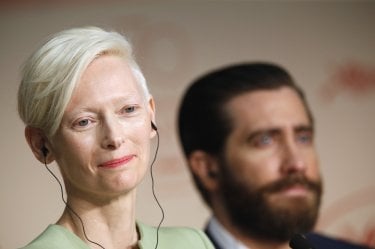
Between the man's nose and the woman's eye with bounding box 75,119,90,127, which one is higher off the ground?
A: the woman's eye with bounding box 75,119,90,127

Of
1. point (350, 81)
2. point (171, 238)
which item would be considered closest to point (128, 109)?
point (171, 238)

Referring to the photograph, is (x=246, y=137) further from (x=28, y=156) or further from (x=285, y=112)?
(x=28, y=156)

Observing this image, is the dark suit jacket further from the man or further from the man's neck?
the man's neck

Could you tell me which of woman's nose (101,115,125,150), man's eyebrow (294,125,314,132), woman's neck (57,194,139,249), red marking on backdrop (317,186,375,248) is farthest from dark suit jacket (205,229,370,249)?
woman's nose (101,115,125,150)

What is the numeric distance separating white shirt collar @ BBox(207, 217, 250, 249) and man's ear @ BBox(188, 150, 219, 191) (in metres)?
0.13

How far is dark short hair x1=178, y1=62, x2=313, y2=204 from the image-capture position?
2.46 meters

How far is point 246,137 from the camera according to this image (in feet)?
8.20

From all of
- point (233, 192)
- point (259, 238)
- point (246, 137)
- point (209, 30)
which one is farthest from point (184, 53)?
point (259, 238)

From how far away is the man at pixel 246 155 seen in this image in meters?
2.47

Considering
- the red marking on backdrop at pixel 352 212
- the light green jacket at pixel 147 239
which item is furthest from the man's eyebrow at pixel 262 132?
the light green jacket at pixel 147 239

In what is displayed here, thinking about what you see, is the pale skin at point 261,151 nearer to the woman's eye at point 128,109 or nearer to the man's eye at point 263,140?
the man's eye at point 263,140

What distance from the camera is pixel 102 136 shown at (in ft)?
3.29

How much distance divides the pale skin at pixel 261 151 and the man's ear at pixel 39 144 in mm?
1416

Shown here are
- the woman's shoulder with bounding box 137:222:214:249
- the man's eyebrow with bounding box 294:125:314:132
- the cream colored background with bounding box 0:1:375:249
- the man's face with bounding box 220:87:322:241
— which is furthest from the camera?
the man's eyebrow with bounding box 294:125:314:132
